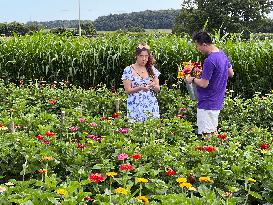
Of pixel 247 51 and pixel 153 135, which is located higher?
pixel 247 51

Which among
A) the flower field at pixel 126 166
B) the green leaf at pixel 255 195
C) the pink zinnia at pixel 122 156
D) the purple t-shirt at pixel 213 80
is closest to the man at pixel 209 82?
the purple t-shirt at pixel 213 80

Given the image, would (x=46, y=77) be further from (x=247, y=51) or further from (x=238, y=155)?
(x=238, y=155)

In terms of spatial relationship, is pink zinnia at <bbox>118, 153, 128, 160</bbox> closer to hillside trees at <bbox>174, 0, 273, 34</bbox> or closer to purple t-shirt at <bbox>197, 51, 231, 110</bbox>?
purple t-shirt at <bbox>197, 51, 231, 110</bbox>

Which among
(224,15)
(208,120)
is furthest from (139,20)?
(208,120)

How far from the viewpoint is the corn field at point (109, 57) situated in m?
8.48

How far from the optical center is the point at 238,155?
400 cm

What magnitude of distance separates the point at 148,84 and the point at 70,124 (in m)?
1.20

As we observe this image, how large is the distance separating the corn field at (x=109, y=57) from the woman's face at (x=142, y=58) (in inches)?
108

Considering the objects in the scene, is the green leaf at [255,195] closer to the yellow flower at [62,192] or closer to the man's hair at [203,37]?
the yellow flower at [62,192]

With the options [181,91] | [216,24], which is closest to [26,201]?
[181,91]

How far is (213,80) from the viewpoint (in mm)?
5477

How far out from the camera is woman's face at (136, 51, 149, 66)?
237 inches

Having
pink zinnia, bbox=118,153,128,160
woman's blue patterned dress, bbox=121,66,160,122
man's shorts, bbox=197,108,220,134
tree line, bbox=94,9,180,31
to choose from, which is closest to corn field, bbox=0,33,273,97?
woman's blue patterned dress, bbox=121,66,160,122

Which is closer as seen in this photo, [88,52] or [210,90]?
[210,90]
